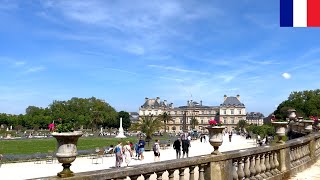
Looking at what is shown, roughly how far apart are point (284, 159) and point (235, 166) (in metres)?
2.69

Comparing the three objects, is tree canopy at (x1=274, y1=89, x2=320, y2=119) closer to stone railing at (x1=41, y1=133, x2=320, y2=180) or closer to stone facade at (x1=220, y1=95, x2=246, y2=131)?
stone facade at (x1=220, y1=95, x2=246, y2=131)

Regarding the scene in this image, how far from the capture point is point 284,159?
1061 centimetres

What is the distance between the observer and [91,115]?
14612 centimetres

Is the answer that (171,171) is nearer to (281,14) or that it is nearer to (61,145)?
(61,145)

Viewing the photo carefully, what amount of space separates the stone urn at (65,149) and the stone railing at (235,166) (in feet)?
0.63

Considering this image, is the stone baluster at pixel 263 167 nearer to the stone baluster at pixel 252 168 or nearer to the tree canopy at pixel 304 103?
→ the stone baluster at pixel 252 168

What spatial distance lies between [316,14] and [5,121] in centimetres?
15471

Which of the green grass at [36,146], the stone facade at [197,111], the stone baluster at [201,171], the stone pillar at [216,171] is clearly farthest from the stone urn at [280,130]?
the stone facade at [197,111]

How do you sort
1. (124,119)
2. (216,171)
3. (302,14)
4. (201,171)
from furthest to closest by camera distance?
(124,119) → (302,14) → (216,171) → (201,171)

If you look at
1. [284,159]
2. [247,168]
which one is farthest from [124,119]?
[247,168]

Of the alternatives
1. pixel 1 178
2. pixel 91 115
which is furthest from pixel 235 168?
pixel 91 115

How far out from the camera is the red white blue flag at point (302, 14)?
10312 mm

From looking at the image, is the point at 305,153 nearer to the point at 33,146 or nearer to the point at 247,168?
the point at 247,168

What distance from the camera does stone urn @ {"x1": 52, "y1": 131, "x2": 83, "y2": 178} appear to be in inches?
207
